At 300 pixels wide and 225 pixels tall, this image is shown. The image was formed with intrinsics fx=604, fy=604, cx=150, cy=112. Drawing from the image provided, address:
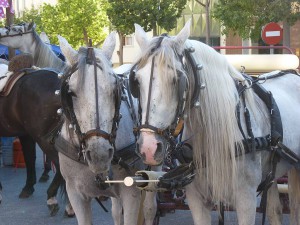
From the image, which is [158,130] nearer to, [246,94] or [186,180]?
[186,180]

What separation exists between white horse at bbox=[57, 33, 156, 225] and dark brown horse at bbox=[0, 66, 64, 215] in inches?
50.9

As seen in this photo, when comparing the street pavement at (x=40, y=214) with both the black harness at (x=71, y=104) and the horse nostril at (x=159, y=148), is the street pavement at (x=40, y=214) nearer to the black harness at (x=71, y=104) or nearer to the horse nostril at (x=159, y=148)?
the black harness at (x=71, y=104)

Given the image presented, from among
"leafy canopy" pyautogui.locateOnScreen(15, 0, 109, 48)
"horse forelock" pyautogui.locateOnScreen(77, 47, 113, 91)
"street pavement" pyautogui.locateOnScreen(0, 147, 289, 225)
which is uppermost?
"horse forelock" pyautogui.locateOnScreen(77, 47, 113, 91)

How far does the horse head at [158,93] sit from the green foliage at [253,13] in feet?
54.5

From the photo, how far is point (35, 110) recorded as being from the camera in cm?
614

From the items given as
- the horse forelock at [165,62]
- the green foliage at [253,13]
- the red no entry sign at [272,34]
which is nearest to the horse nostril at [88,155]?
Answer: the horse forelock at [165,62]

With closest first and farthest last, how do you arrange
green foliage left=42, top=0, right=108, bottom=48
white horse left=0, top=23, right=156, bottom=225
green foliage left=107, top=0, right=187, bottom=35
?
white horse left=0, top=23, right=156, bottom=225 < green foliage left=107, top=0, right=187, bottom=35 < green foliage left=42, top=0, right=108, bottom=48

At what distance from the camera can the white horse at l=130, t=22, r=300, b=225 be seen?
3.38m

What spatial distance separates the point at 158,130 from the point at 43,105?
9.45 ft

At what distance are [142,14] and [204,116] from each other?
24799 millimetres

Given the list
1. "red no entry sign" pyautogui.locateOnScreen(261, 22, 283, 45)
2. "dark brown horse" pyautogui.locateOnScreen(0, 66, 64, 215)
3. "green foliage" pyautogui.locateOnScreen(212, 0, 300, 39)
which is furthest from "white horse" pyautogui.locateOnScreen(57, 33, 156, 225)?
"green foliage" pyautogui.locateOnScreen(212, 0, 300, 39)

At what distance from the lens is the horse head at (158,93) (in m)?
3.34

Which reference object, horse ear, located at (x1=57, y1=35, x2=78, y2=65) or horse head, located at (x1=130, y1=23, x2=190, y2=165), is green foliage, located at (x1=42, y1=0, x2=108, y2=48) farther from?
horse head, located at (x1=130, y1=23, x2=190, y2=165)

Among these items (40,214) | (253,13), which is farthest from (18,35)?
(253,13)
